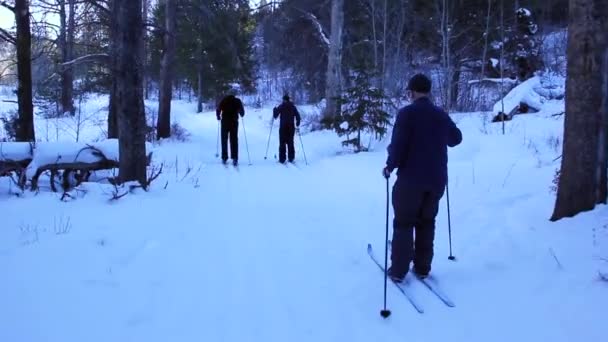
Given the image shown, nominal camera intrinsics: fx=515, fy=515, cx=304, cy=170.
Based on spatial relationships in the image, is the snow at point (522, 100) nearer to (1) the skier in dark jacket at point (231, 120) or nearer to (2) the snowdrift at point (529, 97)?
(2) the snowdrift at point (529, 97)

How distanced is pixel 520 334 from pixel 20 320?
3.58 m

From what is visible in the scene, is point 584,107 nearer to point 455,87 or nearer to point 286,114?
point 286,114

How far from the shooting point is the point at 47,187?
7660mm

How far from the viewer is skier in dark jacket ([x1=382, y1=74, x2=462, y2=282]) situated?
439cm

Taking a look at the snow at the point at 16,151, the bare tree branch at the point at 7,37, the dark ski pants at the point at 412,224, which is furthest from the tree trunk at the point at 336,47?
the dark ski pants at the point at 412,224

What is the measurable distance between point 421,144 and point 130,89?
4.84m

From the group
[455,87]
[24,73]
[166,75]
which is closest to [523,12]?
[455,87]

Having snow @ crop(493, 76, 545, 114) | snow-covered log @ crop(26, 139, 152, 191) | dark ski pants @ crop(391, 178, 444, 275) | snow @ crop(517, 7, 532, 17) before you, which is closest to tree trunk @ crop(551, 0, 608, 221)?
dark ski pants @ crop(391, 178, 444, 275)

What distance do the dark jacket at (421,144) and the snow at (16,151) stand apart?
5.88 meters

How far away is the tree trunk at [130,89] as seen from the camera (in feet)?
24.2

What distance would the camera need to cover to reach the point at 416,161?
4434 millimetres

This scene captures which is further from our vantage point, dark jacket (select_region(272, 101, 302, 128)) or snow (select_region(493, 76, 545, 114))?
snow (select_region(493, 76, 545, 114))

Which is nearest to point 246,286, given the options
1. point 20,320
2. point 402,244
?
point 402,244

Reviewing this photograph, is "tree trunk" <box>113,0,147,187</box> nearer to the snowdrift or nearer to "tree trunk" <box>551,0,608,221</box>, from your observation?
"tree trunk" <box>551,0,608,221</box>
